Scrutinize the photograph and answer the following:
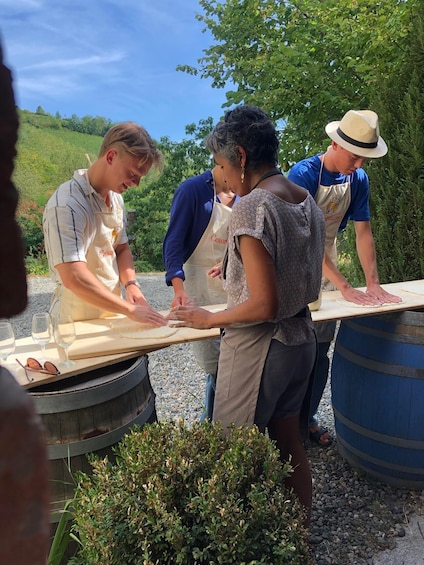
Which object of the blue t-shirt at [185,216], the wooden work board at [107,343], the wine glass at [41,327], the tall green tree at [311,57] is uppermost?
the tall green tree at [311,57]

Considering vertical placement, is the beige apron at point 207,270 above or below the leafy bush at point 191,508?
above

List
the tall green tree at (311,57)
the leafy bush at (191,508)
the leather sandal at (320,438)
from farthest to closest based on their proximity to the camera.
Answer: the tall green tree at (311,57) < the leather sandal at (320,438) < the leafy bush at (191,508)

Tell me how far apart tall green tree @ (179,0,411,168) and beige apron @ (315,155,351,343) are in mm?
3303

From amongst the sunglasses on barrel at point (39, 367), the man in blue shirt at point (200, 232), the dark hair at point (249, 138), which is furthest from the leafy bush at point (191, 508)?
the man in blue shirt at point (200, 232)

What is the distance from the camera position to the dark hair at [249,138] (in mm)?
1861

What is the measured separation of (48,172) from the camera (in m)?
17.3

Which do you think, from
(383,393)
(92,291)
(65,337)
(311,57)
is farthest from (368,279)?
(311,57)

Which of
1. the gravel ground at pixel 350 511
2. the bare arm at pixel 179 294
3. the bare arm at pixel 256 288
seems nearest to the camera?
the bare arm at pixel 256 288

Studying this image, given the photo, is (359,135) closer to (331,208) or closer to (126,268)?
(331,208)

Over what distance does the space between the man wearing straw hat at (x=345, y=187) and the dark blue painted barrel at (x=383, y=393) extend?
22cm

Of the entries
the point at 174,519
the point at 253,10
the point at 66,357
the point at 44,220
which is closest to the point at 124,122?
the point at 44,220

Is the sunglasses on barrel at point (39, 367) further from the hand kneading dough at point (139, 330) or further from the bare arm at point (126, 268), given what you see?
the bare arm at point (126, 268)

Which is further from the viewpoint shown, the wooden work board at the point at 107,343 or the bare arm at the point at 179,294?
the bare arm at the point at 179,294

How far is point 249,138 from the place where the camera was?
1858mm
